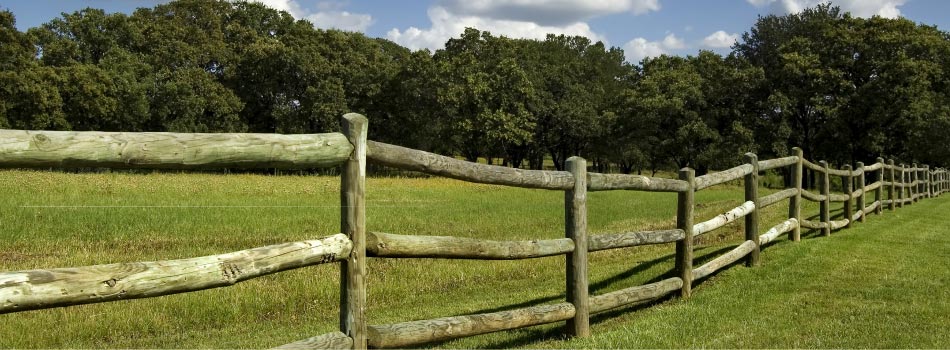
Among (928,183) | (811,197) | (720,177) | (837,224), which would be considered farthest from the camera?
(928,183)

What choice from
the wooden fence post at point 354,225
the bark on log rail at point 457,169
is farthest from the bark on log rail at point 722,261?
the wooden fence post at point 354,225

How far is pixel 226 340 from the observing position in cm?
604

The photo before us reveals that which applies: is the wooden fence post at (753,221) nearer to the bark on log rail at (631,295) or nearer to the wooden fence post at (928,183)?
the bark on log rail at (631,295)

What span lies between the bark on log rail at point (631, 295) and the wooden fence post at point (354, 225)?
254 cm

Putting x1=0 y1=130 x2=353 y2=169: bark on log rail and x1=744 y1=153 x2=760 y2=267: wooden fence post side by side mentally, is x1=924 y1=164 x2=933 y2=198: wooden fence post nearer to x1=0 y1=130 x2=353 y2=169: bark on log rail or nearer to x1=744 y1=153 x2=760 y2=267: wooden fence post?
x1=744 y1=153 x2=760 y2=267: wooden fence post

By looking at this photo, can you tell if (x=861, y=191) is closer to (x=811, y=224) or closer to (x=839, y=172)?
(x=839, y=172)

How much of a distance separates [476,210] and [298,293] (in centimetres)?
1046

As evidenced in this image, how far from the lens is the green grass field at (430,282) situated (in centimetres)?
586

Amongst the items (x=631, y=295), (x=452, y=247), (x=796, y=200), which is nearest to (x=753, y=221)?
(x=796, y=200)

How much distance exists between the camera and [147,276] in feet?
10.1

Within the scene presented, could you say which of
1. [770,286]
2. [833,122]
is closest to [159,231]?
[770,286]

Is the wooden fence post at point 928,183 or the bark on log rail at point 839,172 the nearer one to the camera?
the bark on log rail at point 839,172

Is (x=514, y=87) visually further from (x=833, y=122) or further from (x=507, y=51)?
(x=833, y=122)

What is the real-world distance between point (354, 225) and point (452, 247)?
3.12ft
